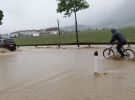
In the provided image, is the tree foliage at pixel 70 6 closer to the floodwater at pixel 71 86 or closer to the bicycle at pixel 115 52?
the bicycle at pixel 115 52

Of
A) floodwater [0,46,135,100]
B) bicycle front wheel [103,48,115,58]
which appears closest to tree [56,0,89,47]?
bicycle front wheel [103,48,115,58]

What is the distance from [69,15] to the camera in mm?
23781

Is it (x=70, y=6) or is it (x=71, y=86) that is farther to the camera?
(x=70, y=6)

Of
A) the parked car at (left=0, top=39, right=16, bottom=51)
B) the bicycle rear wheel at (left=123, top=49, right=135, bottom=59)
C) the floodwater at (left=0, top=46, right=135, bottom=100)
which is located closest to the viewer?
the floodwater at (left=0, top=46, right=135, bottom=100)

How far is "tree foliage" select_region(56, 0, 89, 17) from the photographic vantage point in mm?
23016

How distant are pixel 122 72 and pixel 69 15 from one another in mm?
16545

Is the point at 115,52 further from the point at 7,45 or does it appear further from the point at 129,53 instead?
the point at 7,45

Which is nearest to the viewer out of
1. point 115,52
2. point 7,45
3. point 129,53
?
point 129,53

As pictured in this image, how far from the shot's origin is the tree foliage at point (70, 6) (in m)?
23.0

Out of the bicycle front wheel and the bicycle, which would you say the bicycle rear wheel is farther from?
the bicycle front wheel

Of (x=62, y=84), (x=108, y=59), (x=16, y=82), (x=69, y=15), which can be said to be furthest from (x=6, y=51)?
(x=62, y=84)

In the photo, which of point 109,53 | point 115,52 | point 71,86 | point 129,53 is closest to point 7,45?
point 109,53

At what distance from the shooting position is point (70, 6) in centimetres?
2305

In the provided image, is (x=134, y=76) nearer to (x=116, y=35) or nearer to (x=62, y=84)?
(x=62, y=84)
